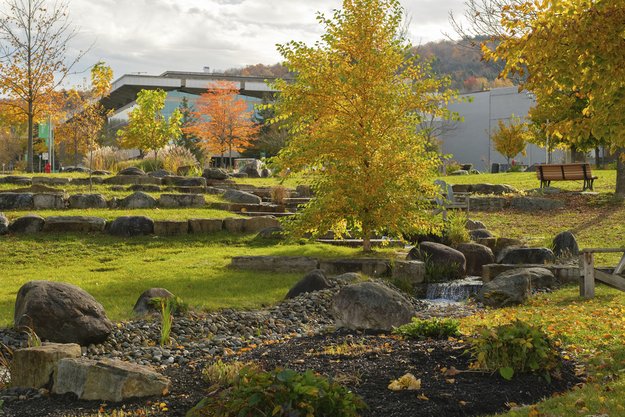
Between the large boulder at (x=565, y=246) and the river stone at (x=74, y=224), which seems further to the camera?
the river stone at (x=74, y=224)

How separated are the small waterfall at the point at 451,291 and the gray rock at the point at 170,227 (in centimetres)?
622

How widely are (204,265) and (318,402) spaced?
28.9 feet

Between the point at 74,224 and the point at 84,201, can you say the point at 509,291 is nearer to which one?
the point at 74,224

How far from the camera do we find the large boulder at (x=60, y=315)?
7648 mm

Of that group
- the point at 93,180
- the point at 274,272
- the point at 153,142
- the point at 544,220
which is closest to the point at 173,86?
the point at 153,142

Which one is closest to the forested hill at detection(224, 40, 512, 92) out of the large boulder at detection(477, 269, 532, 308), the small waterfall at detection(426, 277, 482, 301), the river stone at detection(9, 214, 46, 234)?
the river stone at detection(9, 214, 46, 234)

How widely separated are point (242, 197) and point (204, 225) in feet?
13.6

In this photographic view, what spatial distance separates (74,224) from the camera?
15.8 meters

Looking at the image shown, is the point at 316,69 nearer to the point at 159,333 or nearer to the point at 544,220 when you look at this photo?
the point at 159,333

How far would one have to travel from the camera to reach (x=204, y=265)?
1301 cm

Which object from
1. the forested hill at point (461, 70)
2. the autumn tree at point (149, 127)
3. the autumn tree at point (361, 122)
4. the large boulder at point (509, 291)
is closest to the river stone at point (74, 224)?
the autumn tree at point (361, 122)

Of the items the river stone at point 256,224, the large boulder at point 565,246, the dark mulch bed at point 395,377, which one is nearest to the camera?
the dark mulch bed at point 395,377

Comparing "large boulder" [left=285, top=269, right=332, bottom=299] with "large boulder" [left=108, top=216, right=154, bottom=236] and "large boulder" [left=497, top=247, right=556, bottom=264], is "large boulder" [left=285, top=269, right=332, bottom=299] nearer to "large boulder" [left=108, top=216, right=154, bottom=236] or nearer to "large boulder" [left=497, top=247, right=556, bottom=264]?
"large boulder" [left=497, top=247, right=556, bottom=264]

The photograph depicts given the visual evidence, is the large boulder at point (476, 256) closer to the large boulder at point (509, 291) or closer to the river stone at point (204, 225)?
the large boulder at point (509, 291)
